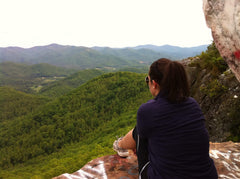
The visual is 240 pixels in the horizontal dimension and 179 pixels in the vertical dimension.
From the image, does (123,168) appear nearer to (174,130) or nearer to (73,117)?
(174,130)

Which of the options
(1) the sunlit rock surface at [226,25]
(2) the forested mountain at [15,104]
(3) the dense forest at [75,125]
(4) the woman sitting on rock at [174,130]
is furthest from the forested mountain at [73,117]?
(4) the woman sitting on rock at [174,130]

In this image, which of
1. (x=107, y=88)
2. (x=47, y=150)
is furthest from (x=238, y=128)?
(x=107, y=88)

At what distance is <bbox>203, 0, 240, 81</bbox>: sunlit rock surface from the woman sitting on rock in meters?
1.19

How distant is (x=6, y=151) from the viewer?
26.6m

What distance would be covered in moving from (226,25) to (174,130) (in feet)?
6.01

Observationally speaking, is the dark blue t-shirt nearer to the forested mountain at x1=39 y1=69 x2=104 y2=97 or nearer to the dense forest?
the dense forest

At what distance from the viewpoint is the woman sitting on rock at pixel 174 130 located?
5.13ft

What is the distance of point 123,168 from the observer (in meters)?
2.93

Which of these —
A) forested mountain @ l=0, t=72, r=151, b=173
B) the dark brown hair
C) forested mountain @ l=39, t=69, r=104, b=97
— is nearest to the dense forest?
forested mountain @ l=0, t=72, r=151, b=173

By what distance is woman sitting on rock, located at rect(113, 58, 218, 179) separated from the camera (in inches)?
61.6

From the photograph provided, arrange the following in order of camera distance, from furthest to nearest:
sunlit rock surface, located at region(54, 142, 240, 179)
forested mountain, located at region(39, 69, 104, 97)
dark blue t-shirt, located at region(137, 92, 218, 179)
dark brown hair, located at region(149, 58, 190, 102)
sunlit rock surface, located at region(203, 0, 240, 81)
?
forested mountain, located at region(39, 69, 104, 97) < sunlit rock surface, located at region(54, 142, 240, 179) < sunlit rock surface, located at region(203, 0, 240, 81) < dark brown hair, located at region(149, 58, 190, 102) < dark blue t-shirt, located at region(137, 92, 218, 179)

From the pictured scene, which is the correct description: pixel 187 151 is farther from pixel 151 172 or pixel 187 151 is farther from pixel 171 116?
pixel 151 172

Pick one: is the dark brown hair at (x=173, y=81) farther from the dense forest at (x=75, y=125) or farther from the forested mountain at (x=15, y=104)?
the forested mountain at (x=15, y=104)

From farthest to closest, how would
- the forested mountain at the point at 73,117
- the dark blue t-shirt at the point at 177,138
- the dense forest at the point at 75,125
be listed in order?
the forested mountain at the point at 73,117 → the dense forest at the point at 75,125 → the dark blue t-shirt at the point at 177,138
